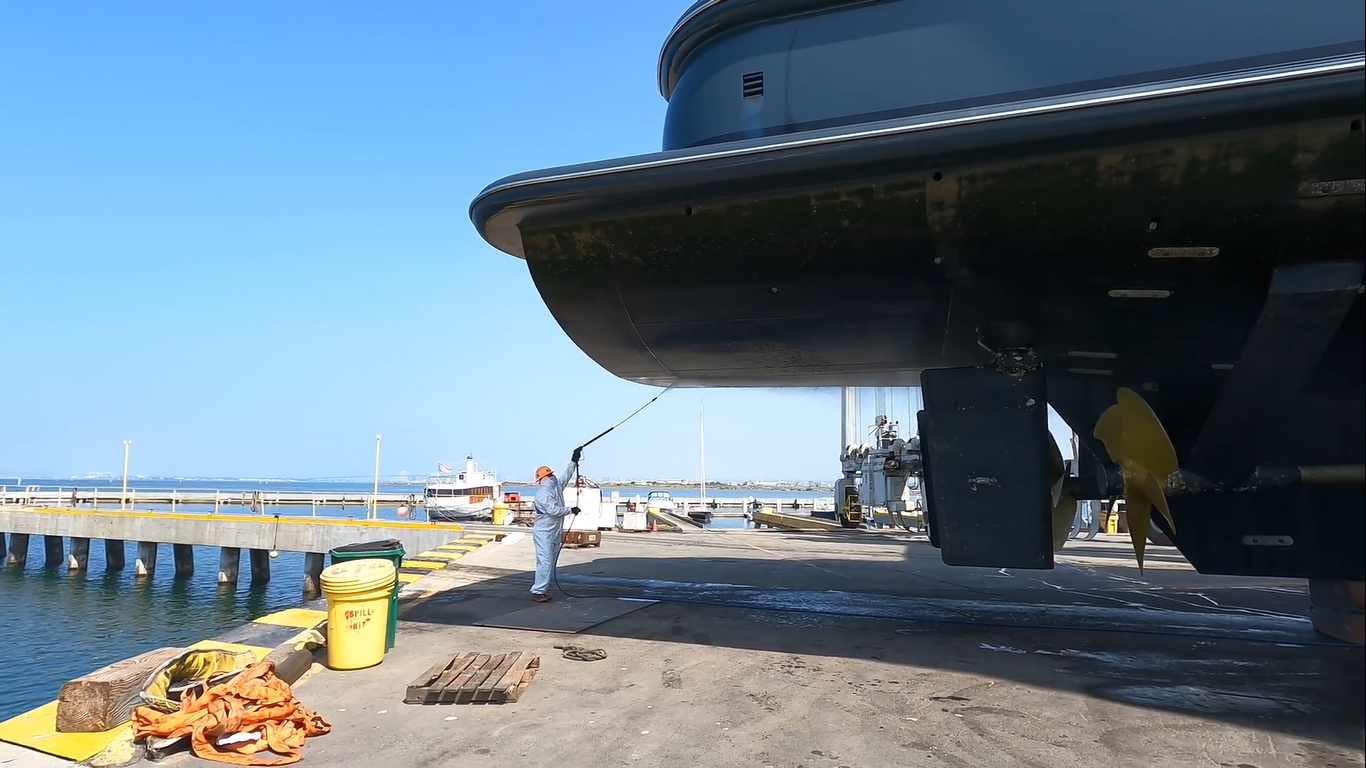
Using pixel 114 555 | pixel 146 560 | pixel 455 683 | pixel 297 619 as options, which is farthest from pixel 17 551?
pixel 455 683

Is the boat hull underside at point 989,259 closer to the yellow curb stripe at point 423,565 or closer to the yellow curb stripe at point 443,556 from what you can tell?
the yellow curb stripe at point 423,565

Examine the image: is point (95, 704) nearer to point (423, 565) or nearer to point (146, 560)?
point (423, 565)

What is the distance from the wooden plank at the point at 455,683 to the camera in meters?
4.05

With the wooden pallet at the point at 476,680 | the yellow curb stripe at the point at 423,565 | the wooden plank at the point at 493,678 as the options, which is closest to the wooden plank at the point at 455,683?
the wooden pallet at the point at 476,680

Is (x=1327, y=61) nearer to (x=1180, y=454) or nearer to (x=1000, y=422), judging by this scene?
(x=1000, y=422)

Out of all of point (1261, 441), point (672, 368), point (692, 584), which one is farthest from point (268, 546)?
point (1261, 441)

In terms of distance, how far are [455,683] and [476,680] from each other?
116mm

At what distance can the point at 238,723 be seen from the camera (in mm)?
3383

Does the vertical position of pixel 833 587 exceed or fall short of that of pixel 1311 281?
it falls short

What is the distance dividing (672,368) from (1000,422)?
2542 mm

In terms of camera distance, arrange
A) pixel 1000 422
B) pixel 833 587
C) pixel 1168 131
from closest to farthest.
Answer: pixel 1168 131, pixel 1000 422, pixel 833 587

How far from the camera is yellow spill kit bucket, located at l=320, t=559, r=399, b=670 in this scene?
463cm

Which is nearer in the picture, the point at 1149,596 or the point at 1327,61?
the point at 1327,61

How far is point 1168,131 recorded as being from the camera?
10.9 feet
